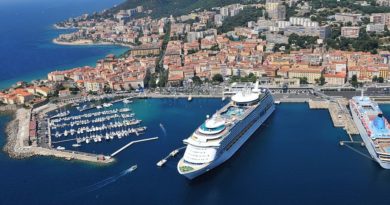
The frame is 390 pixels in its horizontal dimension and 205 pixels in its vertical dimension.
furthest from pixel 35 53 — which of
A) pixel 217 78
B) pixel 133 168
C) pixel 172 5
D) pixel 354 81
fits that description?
pixel 133 168

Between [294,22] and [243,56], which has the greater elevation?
[294,22]

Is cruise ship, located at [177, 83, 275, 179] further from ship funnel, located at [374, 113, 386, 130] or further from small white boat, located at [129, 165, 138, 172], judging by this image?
ship funnel, located at [374, 113, 386, 130]

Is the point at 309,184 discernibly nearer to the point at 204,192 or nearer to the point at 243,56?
the point at 204,192

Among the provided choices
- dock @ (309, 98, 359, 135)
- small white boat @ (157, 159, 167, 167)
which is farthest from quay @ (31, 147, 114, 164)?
dock @ (309, 98, 359, 135)

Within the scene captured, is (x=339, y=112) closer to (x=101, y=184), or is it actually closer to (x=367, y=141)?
(x=367, y=141)

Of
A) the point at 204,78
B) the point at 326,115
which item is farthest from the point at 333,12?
the point at 326,115

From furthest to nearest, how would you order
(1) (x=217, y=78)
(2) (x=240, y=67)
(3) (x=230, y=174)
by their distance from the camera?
1. (2) (x=240, y=67)
2. (1) (x=217, y=78)
3. (3) (x=230, y=174)

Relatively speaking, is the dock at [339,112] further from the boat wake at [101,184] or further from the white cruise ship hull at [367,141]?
the boat wake at [101,184]
